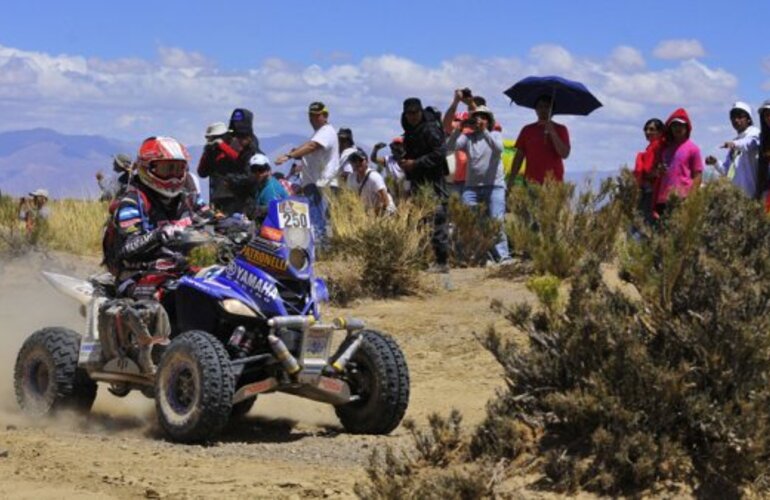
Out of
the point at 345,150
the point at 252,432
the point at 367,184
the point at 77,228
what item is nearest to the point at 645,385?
the point at 252,432

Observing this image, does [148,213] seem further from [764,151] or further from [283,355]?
[764,151]

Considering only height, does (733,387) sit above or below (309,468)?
above

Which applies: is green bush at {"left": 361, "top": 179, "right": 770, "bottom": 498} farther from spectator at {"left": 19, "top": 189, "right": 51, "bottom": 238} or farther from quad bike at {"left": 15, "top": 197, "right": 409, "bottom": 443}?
spectator at {"left": 19, "top": 189, "right": 51, "bottom": 238}

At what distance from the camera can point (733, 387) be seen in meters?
6.61

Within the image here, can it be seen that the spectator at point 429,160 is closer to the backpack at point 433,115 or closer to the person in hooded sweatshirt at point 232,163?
the backpack at point 433,115

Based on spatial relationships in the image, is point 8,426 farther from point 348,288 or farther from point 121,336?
point 348,288

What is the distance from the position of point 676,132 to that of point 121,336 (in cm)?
601

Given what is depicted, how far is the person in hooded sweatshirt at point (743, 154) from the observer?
12.3 metres

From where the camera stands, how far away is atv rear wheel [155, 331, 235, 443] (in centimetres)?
834

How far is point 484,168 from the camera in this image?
15.5m

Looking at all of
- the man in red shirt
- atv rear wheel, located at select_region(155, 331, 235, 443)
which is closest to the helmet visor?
atv rear wheel, located at select_region(155, 331, 235, 443)

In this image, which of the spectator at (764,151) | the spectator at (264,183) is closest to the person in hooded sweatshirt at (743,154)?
the spectator at (764,151)

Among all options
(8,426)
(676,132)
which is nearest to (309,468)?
(8,426)

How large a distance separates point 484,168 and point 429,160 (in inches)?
30.2
